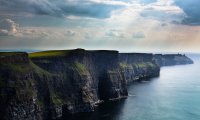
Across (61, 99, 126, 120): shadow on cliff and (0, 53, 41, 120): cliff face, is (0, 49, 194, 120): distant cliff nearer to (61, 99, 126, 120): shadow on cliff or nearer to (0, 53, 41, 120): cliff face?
(0, 53, 41, 120): cliff face

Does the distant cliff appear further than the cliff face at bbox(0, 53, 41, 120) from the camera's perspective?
Yes

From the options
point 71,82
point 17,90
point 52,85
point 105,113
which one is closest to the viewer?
point 17,90

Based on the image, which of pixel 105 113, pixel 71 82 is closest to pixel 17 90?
pixel 71 82

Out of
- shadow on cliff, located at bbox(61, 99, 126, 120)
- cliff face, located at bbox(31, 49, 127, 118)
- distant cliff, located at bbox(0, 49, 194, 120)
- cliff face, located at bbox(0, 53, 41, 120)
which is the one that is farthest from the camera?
cliff face, located at bbox(31, 49, 127, 118)

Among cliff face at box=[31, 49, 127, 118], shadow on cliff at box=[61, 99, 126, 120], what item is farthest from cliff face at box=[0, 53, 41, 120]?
shadow on cliff at box=[61, 99, 126, 120]

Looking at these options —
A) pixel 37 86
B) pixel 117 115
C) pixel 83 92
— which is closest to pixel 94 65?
pixel 83 92

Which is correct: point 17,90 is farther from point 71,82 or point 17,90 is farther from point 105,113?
point 105,113
